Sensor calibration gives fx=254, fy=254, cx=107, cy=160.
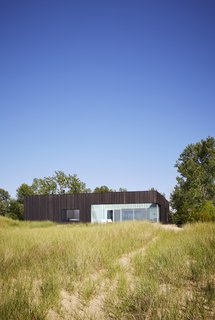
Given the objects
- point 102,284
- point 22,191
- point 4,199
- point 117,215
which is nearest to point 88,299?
point 102,284

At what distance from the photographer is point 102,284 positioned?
4.36 m

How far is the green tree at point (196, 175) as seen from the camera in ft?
109

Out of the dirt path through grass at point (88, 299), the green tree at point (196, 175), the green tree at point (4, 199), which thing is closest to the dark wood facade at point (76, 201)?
the green tree at point (196, 175)

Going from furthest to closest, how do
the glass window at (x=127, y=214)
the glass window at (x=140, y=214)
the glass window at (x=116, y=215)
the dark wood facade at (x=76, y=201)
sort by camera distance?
1. the glass window at (x=116, y=215)
2. the glass window at (x=127, y=214)
3. the dark wood facade at (x=76, y=201)
4. the glass window at (x=140, y=214)

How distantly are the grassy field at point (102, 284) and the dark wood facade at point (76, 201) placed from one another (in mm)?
21492

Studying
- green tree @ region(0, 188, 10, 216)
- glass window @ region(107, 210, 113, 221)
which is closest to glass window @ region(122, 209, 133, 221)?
glass window @ region(107, 210, 113, 221)

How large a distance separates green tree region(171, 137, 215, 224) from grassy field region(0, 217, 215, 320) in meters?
27.6

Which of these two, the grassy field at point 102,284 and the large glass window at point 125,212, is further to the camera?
the large glass window at point 125,212

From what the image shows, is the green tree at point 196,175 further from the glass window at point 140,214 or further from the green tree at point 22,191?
the green tree at point 22,191

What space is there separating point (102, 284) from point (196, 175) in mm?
33269

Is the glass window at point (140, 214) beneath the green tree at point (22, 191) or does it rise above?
beneath

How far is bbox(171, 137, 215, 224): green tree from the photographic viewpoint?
33.4m

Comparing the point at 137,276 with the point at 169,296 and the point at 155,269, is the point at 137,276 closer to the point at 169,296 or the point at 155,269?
the point at 155,269

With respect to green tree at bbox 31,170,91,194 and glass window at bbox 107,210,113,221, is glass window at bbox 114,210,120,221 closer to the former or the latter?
glass window at bbox 107,210,113,221
